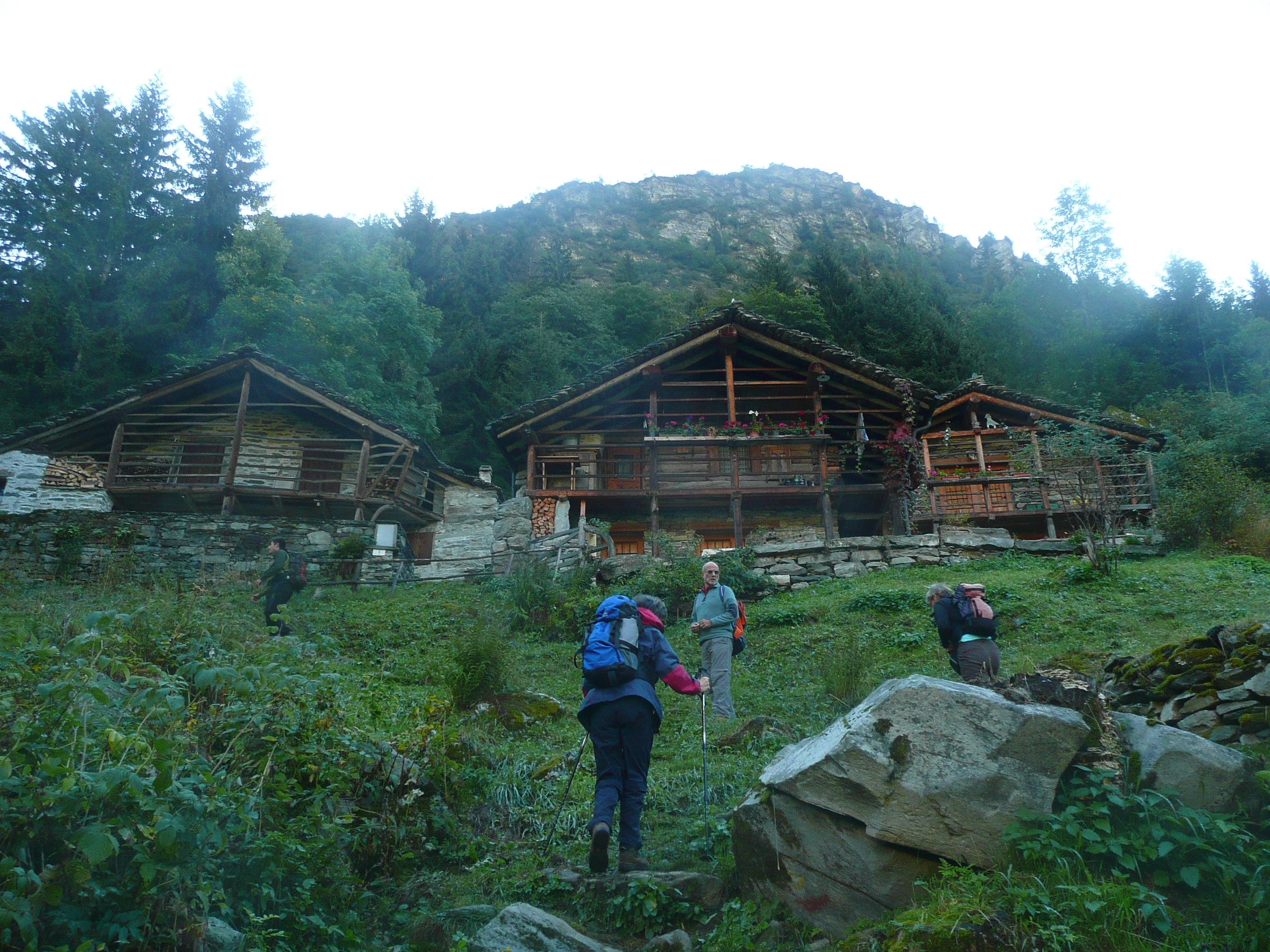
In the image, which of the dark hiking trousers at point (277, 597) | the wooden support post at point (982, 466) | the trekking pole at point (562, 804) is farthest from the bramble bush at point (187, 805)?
the wooden support post at point (982, 466)

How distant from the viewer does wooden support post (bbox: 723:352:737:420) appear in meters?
19.8

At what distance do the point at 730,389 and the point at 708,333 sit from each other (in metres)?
1.50

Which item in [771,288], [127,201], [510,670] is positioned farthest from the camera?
[771,288]

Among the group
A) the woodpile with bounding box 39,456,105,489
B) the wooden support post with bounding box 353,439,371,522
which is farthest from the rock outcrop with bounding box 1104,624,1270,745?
the woodpile with bounding box 39,456,105,489

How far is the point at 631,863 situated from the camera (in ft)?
14.1

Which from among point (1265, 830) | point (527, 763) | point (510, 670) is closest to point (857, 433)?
point (510, 670)

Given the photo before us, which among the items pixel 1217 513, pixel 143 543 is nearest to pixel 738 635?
pixel 1217 513

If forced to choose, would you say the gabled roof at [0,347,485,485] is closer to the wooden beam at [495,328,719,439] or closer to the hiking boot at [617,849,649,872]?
the wooden beam at [495,328,719,439]

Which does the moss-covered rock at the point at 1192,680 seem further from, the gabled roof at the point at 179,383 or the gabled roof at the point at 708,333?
the gabled roof at the point at 179,383

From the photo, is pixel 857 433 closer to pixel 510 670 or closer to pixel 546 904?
pixel 510 670

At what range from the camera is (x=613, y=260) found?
63188 mm

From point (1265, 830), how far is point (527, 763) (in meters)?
4.43

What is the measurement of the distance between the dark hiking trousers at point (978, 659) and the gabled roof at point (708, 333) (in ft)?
44.8

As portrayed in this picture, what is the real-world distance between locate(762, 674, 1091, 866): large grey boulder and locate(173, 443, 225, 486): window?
64.6ft
